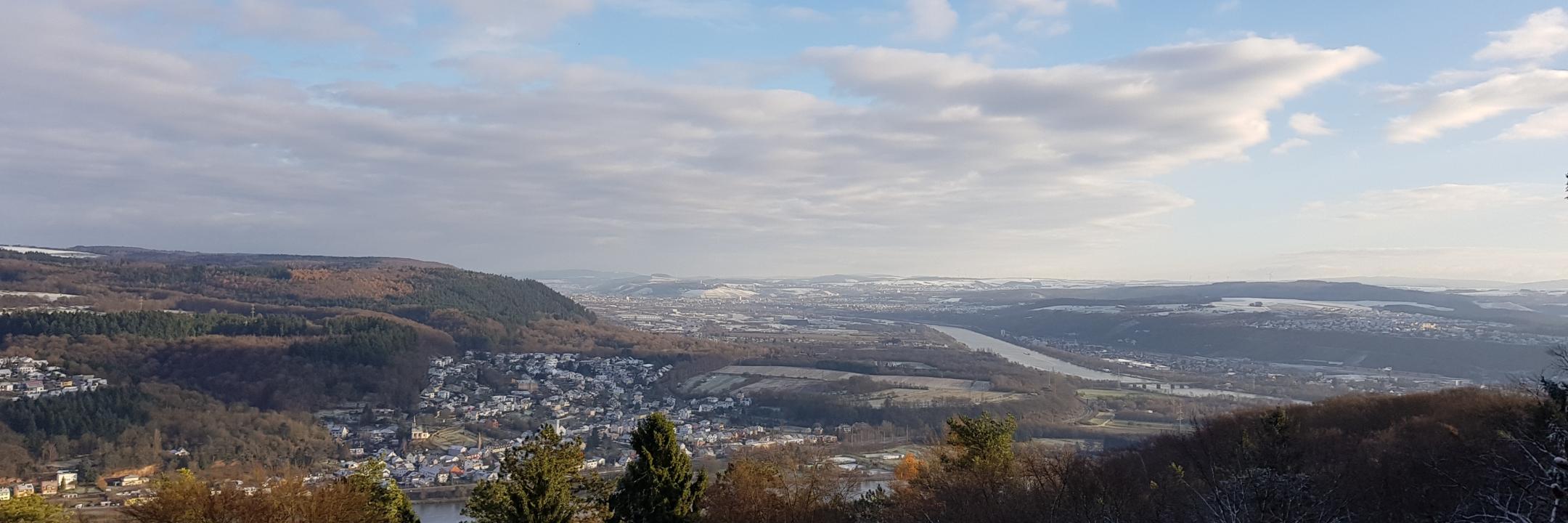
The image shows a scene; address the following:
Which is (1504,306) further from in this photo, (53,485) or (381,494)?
(53,485)

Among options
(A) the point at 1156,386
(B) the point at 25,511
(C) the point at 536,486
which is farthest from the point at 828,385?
(B) the point at 25,511

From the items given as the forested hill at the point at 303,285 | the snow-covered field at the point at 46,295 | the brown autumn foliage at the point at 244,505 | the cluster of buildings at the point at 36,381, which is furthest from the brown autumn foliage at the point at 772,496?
the snow-covered field at the point at 46,295

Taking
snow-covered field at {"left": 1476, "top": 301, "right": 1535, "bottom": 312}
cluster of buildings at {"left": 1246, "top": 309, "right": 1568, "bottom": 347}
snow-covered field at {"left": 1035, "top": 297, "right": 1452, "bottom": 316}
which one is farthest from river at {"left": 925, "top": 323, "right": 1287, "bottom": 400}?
snow-covered field at {"left": 1476, "top": 301, "right": 1535, "bottom": 312}

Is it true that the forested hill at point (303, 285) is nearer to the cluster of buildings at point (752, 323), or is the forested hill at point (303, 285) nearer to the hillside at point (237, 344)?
the hillside at point (237, 344)

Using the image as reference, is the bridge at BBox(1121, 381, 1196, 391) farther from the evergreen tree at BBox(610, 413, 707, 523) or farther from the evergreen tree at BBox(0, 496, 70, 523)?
the evergreen tree at BBox(0, 496, 70, 523)

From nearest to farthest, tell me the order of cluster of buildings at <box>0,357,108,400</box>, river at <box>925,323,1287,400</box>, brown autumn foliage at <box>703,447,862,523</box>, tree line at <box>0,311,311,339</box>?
brown autumn foliage at <box>703,447,862,523</box>, cluster of buildings at <box>0,357,108,400</box>, tree line at <box>0,311,311,339</box>, river at <box>925,323,1287,400</box>

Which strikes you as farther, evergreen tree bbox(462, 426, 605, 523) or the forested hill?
the forested hill

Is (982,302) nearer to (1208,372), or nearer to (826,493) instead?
(1208,372)
